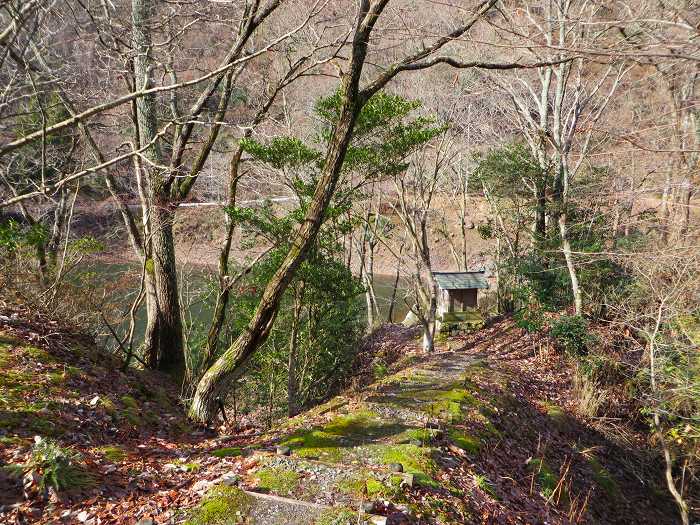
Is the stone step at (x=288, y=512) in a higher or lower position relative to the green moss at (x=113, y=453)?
lower

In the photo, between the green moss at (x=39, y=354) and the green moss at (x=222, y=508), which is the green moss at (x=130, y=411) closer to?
the green moss at (x=39, y=354)

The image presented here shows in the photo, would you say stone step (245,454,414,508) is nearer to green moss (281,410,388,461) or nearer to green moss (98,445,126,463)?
green moss (281,410,388,461)

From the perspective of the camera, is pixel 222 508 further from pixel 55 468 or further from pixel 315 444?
pixel 315 444

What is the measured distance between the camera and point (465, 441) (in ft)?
16.4

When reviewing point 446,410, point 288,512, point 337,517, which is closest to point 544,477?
point 446,410

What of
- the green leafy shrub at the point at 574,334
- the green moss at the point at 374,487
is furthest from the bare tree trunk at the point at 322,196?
the green leafy shrub at the point at 574,334

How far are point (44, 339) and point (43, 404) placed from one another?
1.65 m

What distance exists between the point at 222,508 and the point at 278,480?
0.53 meters

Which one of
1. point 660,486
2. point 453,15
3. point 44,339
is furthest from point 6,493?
point 453,15

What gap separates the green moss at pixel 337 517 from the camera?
3068 mm

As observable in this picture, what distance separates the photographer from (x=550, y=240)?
34.2 ft

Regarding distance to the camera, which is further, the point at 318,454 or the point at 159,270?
the point at 159,270

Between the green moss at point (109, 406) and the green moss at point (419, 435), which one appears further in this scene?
the green moss at point (109, 406)

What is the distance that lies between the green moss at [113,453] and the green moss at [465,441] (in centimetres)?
310
